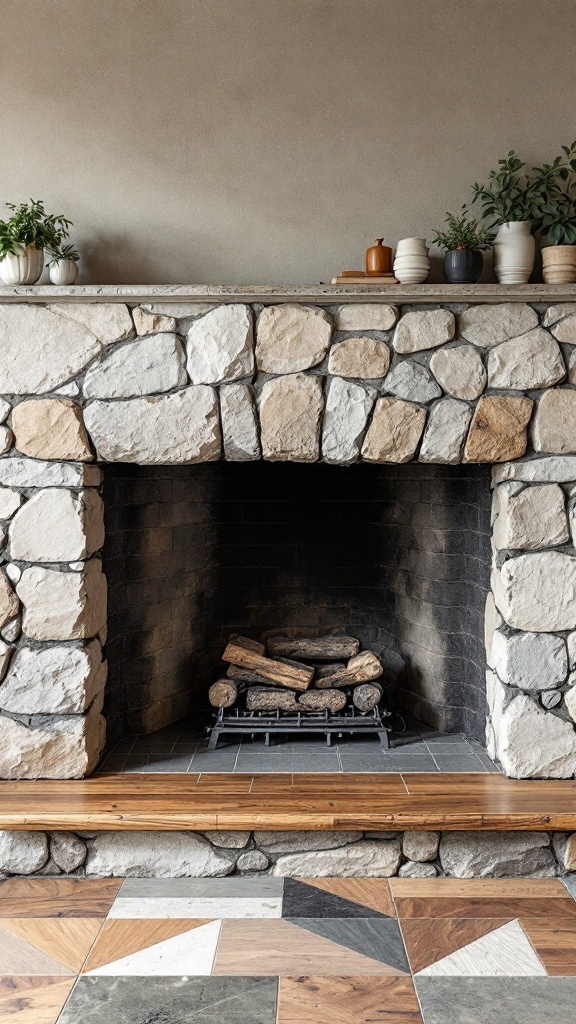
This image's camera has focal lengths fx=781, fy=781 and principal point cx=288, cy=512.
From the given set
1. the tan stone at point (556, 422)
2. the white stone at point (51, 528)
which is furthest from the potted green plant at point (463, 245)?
Answer: the white stone at point (51, 528)

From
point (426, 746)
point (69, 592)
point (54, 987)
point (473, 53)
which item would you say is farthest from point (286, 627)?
point (473, 53)

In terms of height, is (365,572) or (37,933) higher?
(365,572)

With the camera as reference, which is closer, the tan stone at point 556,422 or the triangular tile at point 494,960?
the triangular tile at point 494,960

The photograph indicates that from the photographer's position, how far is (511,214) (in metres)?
2.48

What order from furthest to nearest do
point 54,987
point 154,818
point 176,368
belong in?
point 176,368 → point 154,818 → point 54,987

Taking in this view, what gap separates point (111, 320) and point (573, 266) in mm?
1438

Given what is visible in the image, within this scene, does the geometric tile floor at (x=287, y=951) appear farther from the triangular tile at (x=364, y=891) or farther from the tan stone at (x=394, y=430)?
the tan stone at (x=394, y=430)

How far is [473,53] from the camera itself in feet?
8.23

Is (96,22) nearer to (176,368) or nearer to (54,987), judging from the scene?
(176,368)

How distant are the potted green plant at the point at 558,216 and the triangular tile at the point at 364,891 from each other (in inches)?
74.4

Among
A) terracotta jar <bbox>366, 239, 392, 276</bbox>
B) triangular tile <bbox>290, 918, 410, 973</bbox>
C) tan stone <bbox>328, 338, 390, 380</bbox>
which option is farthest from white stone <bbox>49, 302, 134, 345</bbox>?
triangular tile <bbox>290, 918, 410, 973</bbox>

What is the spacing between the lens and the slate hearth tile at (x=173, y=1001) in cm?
175

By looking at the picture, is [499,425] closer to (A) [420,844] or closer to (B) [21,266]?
(A) [420,844]

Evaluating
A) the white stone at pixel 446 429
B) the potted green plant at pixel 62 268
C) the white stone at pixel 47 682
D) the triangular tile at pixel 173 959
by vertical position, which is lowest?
the triangular tile at pixel 173 959
